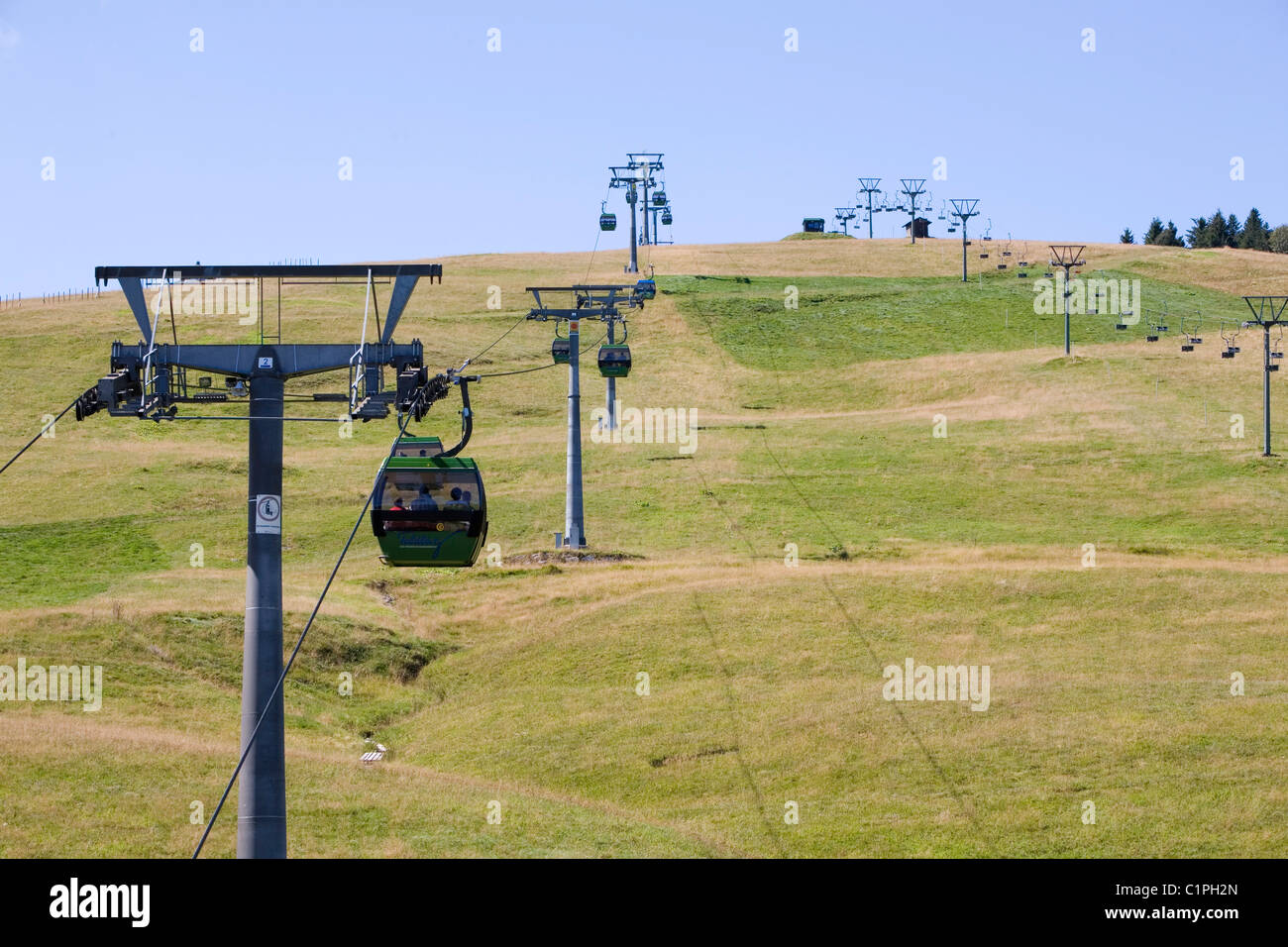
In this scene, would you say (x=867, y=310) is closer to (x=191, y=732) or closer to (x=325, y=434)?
(x=325, y=434)

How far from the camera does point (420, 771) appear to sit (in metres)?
32.4

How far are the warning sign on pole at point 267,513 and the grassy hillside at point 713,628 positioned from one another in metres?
9.12

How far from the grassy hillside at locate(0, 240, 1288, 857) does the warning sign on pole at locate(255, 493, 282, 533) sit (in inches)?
359

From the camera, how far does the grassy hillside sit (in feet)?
94.4

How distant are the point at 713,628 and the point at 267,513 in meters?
26.4

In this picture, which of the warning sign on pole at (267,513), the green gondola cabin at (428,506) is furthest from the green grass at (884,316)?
the warning sign on pole at (267,513)

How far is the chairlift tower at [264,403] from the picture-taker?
58.8 feet

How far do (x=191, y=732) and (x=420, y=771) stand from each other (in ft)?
17.3

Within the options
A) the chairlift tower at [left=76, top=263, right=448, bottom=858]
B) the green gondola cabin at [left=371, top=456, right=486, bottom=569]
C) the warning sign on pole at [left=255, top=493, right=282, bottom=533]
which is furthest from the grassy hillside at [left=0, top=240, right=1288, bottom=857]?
the warning sign on pole at [left=255, top=493, right=282, bottom=533]

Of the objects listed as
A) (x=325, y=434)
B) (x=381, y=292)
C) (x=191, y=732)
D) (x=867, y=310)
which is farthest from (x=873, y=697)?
(x=867, y=310)

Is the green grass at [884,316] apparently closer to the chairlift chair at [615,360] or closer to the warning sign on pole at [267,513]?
the chairlift chair at [615,360]

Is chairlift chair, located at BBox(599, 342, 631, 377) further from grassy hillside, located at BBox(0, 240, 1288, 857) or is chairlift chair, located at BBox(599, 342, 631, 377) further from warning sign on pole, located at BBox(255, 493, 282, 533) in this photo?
warning sign on pole, located at BBox(255, 493, 282, 533)

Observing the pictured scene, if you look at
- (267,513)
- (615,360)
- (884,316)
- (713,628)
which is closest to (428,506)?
(267,513)
